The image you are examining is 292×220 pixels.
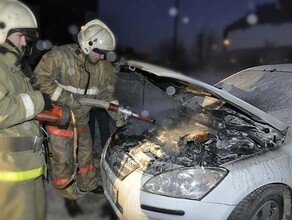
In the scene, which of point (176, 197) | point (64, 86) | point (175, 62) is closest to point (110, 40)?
point (64, 86)

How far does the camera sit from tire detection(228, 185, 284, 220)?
2432mm

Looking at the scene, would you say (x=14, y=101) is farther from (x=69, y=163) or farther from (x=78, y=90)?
(x=69, y=163)

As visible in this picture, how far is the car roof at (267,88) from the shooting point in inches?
129

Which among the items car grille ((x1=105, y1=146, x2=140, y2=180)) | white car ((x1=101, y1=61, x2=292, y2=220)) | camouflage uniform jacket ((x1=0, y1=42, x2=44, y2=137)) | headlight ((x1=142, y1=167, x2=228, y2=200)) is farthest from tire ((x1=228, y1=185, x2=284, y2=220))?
camouflage uniform jacket ((x1=0, y1=42, x2=44, y2=137))

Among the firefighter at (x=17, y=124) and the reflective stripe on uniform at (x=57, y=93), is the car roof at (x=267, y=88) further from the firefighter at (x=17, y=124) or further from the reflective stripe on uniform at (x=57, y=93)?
the firefighter at (x=17, y=124)

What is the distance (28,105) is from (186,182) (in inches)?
46.6

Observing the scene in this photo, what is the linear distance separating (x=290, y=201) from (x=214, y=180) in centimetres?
77

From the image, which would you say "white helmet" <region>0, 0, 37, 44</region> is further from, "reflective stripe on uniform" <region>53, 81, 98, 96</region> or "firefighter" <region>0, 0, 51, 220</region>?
"reflective stripe on uniform" <region>53, 81, 98, 96</region>

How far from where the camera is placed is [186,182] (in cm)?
247

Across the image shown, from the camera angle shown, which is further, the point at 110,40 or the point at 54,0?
the point at 54,0

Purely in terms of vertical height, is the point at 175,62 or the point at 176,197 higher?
the point at 176,197

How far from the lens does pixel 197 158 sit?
8.96ft

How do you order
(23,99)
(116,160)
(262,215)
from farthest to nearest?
(116,160) → (262,215) → (23,99)

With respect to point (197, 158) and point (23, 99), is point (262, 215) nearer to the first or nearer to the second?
point (197, 158)
